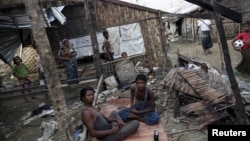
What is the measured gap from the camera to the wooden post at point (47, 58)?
3682 mm

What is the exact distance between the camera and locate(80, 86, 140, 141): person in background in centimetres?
438

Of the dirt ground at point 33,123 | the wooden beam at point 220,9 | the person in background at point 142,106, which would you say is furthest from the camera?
the person in background at point 142,106

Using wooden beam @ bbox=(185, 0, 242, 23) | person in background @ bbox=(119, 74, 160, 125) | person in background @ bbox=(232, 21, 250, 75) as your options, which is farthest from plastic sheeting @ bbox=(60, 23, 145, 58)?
wooden beam @ bbox=(185, 0, 242, 23)

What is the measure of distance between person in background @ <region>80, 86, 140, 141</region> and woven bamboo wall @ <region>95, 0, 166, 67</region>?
20.2ft

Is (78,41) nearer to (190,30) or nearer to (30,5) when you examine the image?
(190,30)

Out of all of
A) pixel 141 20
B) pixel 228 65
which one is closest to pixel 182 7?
pixel 141 20

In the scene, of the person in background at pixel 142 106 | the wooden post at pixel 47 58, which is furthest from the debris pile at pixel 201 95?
the wooden post at pixel 47 58

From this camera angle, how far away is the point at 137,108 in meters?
5.73

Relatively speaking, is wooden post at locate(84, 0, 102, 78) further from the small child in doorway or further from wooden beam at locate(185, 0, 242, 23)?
wooden beam at locate(185, 0, 242, 23)

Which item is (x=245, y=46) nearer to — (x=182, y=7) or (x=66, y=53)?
(x=66, y=53)

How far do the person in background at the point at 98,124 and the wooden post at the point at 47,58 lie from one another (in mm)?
553

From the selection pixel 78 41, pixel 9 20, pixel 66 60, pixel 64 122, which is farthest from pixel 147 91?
pixel 78 41

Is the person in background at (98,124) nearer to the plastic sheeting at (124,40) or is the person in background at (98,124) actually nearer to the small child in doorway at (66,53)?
the small child in doorway at (66,53)

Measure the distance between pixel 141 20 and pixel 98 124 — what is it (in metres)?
6.82
